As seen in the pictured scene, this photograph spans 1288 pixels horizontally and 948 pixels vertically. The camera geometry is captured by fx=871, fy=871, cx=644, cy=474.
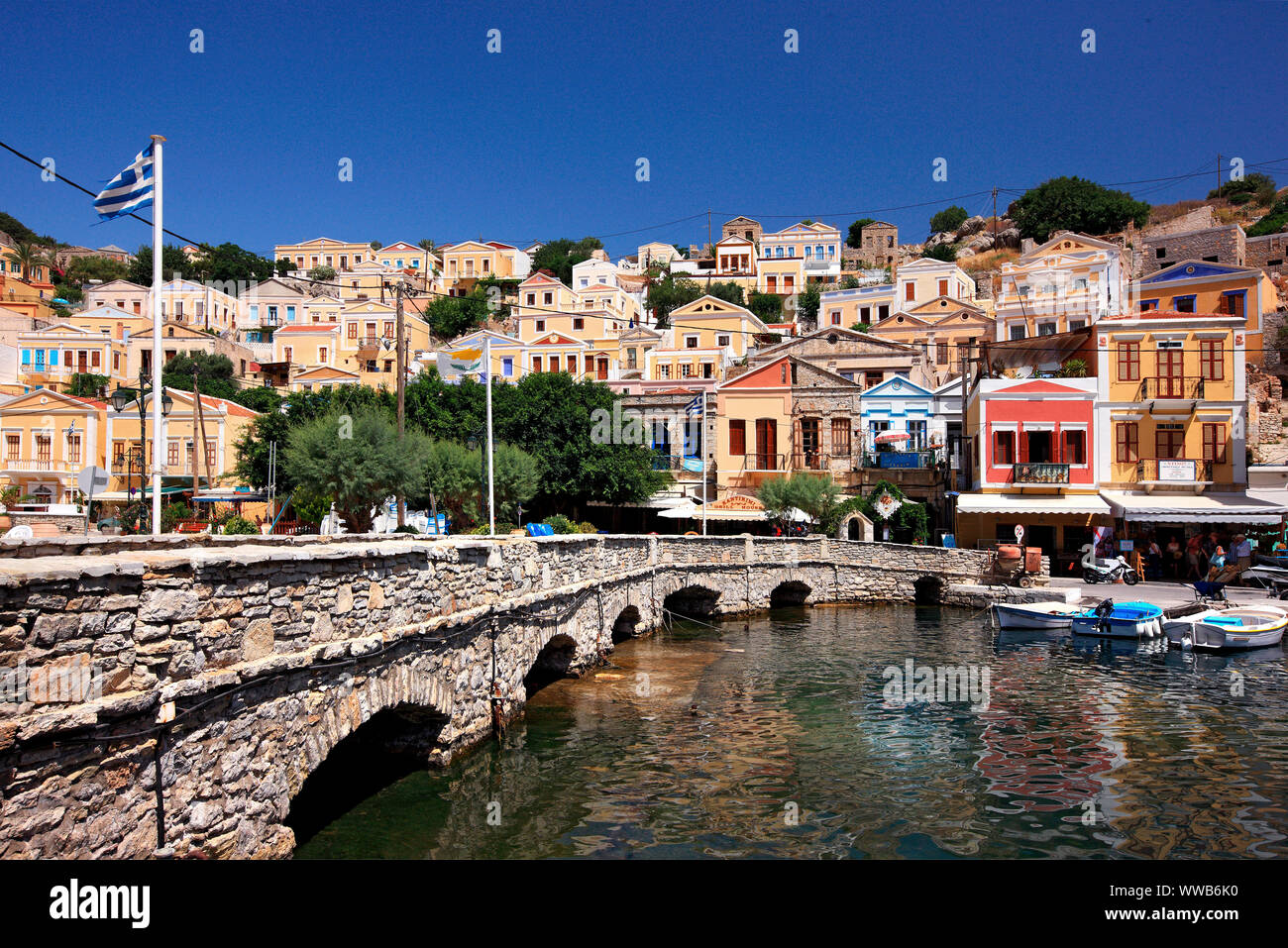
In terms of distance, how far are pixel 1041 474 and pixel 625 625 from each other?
20.5m

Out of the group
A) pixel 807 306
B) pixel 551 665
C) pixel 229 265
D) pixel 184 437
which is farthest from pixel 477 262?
pixel 551 665

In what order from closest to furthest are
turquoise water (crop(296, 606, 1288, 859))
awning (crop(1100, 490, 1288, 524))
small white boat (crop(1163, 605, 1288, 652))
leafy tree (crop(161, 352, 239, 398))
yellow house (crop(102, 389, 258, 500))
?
turquoise water (crop(296, 606, 1288, 859)) → small white boat (crop(1163, 605, 1288, 652)) → awning (crop(1100, 490, 1288, 524)) → yellow house (crop(102, 389, 258, 500)) → leafy tree (crop(161, 352, 239, 398))

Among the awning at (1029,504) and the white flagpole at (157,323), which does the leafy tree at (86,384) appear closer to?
the awning at (1029,504)

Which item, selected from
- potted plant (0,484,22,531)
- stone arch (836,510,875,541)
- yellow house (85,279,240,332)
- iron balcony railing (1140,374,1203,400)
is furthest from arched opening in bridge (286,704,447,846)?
yellow house (85,279,240,332)

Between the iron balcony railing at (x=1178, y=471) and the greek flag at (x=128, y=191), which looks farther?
the iron balcony railing at (x=1178, y=471)

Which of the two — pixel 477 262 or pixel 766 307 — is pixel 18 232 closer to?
pixel 477 262

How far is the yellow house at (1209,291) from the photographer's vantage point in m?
42.7

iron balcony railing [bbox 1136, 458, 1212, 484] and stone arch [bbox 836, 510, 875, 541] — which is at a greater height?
iron balcony railing [bbox 1136, 458, 1212, 484]

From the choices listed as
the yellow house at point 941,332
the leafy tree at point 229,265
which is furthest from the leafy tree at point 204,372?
the yellow house at point 941,332

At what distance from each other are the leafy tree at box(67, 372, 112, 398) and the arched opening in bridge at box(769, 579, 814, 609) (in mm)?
49573

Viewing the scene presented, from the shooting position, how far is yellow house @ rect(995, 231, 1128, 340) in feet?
166

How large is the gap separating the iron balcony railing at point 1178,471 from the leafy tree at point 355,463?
2899 centimetres

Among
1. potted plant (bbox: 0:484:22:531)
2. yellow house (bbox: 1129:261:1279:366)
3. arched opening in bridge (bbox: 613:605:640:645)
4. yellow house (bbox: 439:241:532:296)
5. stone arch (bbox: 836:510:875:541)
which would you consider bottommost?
arched opening in bridge (bbox: 613:605:640:645)

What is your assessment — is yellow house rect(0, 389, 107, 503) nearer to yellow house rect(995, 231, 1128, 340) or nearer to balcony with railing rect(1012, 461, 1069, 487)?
balcony with railing rect(1012, 461, 1069, 487)
